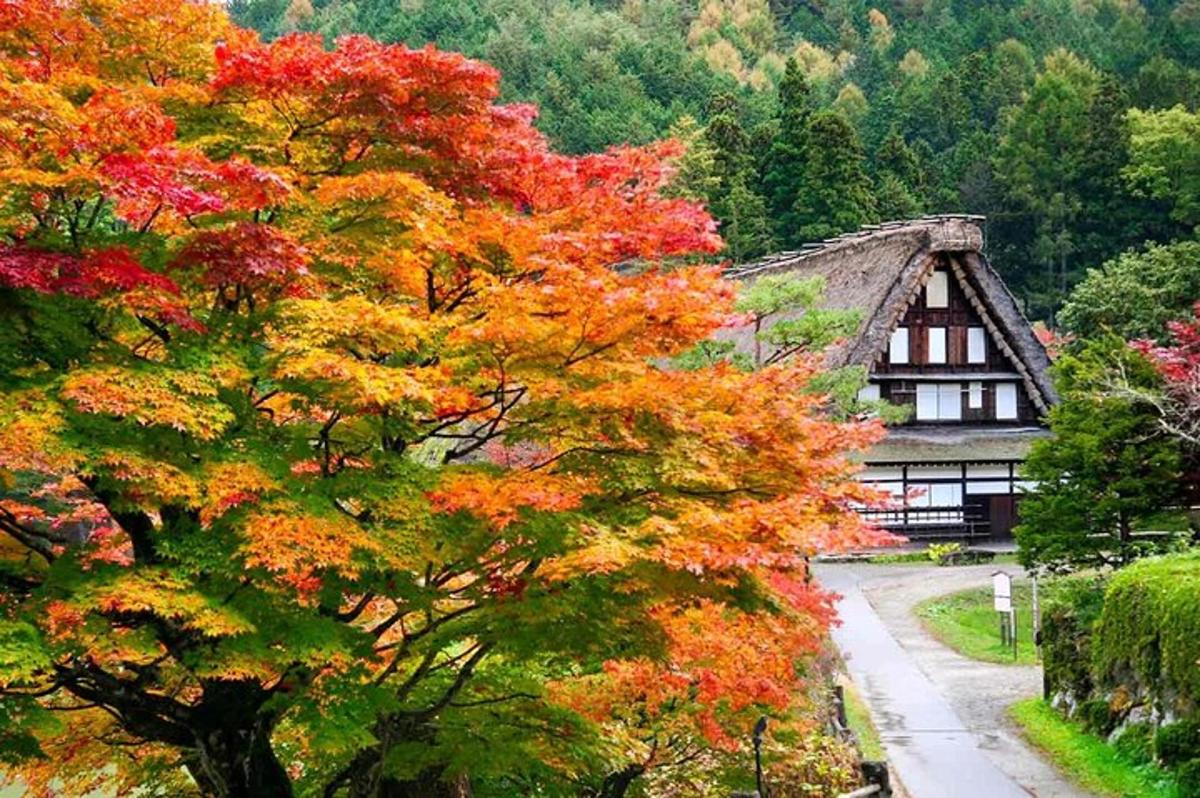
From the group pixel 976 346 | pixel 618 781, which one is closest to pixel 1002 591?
pixel 618 781

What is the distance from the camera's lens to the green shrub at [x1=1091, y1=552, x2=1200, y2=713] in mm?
14297

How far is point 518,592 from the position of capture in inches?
342

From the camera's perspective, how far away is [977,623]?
85.7 ft

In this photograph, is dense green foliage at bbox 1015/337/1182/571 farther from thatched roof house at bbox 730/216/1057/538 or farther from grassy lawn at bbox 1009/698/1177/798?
thatched roof house at bbox 730/216/1057/538

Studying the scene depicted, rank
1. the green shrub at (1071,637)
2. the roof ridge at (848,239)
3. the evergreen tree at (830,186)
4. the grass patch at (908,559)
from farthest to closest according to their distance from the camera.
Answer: the evergreen tree at (830,186) < the roof ridge at (848,239) < the grass patch at (908,559) < the green shrub at (1071,637)

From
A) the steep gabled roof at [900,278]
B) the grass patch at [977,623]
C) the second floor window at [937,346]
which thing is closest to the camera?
the grass patch at [977,623]

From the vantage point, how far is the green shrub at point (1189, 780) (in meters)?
13.5

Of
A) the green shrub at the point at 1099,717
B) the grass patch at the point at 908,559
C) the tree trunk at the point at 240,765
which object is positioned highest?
the tree trunk at the point at 240,765

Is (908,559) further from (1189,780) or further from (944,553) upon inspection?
(1189,780)

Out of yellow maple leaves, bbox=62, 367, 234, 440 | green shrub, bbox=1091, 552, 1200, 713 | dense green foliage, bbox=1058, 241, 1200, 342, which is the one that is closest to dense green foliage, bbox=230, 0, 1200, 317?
dense green foliage, bbox=1058, 241, 1200, 342

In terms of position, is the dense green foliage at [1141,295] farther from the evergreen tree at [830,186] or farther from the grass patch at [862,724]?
the grass patch at [862,724]

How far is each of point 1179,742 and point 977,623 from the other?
12.0 m

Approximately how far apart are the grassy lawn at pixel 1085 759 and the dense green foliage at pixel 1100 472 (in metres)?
3.61

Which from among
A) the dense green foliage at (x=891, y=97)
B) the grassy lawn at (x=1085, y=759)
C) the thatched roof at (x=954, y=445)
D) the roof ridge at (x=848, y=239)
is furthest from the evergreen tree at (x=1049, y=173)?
the grassy lawn at (x=1085, y=759)
